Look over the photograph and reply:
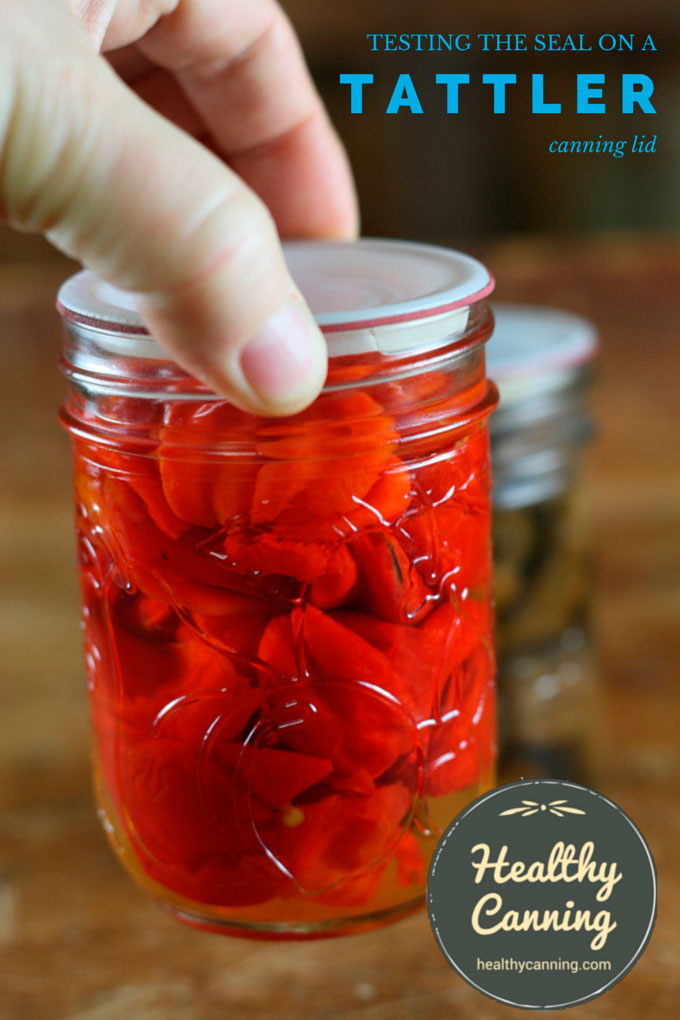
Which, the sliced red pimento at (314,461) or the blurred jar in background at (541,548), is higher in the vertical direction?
the sliced red pimento at (314,461)

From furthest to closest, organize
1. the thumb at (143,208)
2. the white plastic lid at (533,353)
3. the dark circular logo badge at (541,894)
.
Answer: the white plastic lid at (533,353) < the dark circular logo badge at (541,894) < the thumb at (143,208)

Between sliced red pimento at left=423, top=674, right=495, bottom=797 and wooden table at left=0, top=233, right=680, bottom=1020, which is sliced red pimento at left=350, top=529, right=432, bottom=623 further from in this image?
wooden table at left=0, top=233, right=680, bottom=1020

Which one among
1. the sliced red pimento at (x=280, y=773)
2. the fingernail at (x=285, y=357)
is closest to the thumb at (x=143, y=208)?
the fingernail at (x=285, y=357)

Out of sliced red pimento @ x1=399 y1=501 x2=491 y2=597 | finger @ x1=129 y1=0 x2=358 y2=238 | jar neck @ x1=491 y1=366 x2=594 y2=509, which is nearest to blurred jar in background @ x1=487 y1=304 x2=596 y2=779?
jar neck @ x1=491 y1=366 x2=594 y2=509

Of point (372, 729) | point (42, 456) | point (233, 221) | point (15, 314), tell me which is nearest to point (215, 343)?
point (233, 221)

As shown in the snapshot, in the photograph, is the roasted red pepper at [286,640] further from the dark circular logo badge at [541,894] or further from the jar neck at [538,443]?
the jar neck at [538,443]

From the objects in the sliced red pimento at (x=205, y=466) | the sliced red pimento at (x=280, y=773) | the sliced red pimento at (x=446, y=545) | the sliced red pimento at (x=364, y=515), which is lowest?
the sliced red pimento at (x=280, y=773)

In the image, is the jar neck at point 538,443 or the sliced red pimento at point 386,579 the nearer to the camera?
the sliced red pimento at point 386,579
